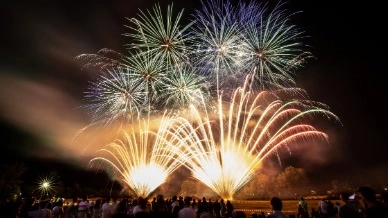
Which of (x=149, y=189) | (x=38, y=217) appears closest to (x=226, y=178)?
(x=149, y=189)

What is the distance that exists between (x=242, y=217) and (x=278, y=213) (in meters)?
1.37

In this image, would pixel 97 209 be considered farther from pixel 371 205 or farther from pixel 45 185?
pixel 45 185

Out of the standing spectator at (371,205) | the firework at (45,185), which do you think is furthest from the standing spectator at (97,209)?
the firework at (45,185)

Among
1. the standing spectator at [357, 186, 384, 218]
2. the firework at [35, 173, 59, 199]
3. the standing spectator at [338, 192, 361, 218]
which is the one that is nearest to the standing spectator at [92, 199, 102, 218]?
the standing spectator at [338, 192, 361, 218]

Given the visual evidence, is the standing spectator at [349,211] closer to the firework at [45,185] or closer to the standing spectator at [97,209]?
the standing spectator at [97,209]

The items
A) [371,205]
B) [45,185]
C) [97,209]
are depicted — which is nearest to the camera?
[371,205]

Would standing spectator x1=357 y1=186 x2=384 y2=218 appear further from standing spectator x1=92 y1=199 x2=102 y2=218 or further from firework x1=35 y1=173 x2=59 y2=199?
firework x1=35 y1=173 x2=59 y2=199

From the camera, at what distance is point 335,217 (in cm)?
2109

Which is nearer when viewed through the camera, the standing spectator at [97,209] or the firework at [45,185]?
the standing spectator at [97,209]

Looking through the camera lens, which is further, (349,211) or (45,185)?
(45,185)

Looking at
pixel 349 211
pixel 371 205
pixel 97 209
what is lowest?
pixel 349 211

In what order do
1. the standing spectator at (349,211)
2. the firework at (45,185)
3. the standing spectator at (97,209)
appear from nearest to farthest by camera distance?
the standing spectator at (349,211) < the standing spectator at (97,209) < the firework at (45,185)

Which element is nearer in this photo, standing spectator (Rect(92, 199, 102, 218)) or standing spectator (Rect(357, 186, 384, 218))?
standing spectator (Rect(357, 186, 384, 218))

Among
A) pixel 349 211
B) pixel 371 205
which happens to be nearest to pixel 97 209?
pixel 349 211
